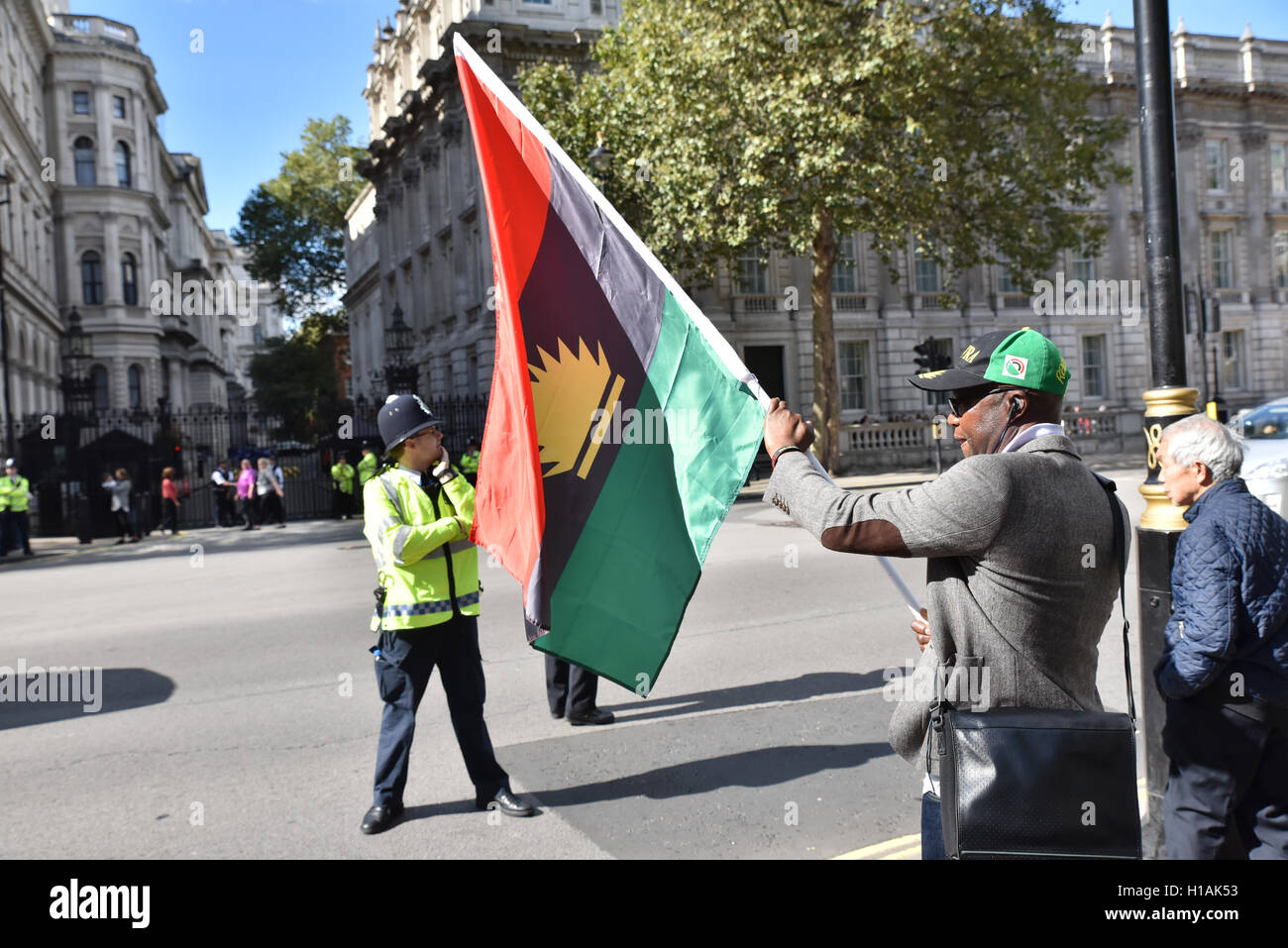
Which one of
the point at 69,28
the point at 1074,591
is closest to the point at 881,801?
the point at 1074,591

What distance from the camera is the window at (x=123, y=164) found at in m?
57.7

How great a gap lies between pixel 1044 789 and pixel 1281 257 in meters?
48.2

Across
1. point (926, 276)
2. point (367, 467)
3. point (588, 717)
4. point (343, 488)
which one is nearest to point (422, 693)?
point (588, 717)

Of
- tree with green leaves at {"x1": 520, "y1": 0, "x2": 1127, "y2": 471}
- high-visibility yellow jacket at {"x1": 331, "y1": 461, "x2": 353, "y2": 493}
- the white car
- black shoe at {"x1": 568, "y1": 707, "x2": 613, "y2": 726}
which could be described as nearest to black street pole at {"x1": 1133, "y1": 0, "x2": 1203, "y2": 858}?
black shoe at {"x1": 568, "y1": 707, "x2": 613, "y2": 726}

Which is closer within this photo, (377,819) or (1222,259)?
(377,819)

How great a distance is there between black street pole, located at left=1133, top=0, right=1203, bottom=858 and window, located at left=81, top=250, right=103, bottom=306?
61667 mm

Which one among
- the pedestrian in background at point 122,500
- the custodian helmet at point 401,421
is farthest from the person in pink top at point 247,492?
the custodian helmet at point 401,421

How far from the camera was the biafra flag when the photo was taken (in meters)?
3.11

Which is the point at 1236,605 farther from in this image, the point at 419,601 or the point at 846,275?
the point at 846,275

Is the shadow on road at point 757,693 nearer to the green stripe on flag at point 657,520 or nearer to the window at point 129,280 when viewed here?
the green stripe on flag at point 657,520

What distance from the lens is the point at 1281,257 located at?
42469mm

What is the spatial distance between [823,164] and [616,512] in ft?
63.9

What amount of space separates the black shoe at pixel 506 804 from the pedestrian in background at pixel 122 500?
18983 mm
